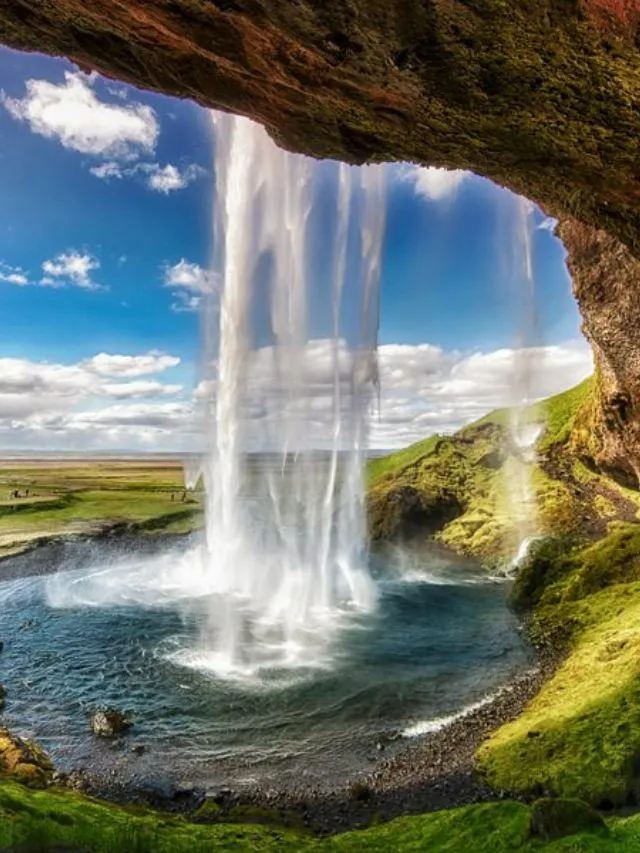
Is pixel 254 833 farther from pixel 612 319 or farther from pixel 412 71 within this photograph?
pixel 612 319

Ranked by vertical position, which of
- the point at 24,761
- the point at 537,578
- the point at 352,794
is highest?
the point at 537,578

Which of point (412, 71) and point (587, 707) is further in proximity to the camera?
point (587, 707)

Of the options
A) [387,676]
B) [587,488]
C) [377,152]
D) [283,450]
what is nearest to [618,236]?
[377,152]

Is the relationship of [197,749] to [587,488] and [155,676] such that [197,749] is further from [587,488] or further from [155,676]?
[587,488]

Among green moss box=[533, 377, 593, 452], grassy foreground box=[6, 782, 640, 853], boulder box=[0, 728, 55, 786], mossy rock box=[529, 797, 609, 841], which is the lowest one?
boulder box=[0, 728, 55, 786]

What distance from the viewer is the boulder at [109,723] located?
20.4m

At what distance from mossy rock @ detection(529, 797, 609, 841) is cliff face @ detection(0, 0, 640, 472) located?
1383cm

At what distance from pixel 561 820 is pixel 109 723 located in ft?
53.0

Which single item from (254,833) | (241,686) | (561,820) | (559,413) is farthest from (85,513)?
(561,820)

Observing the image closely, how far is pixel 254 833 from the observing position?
13.8 metres

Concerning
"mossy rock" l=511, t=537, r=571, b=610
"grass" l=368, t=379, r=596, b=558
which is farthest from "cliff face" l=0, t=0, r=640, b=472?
"grass" l=368, t=379, r=596, b=558

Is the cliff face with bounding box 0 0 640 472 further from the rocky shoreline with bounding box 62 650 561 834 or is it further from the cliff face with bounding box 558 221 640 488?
the rocky shoreline with bounding box 62 650 561 834

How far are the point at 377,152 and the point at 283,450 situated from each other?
1246 inches

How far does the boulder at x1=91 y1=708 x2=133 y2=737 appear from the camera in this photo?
805 inches
